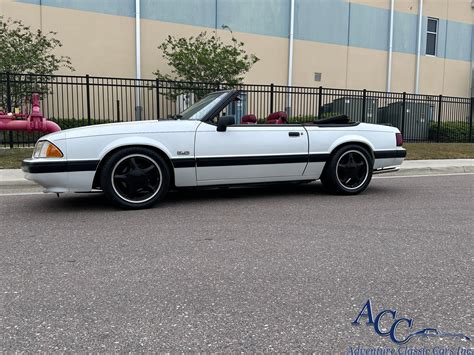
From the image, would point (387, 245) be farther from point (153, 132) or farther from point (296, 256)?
point (153, 132)

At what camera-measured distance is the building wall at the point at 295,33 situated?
17.1 meters

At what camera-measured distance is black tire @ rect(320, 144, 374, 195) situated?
6770 millimetres

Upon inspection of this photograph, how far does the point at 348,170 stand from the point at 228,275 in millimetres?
3908

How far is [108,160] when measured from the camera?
556 centimetres

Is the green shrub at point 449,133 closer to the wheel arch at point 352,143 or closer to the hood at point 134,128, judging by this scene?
the wheel arch at point 352,143

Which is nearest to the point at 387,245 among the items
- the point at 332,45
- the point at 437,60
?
the point at 332,45

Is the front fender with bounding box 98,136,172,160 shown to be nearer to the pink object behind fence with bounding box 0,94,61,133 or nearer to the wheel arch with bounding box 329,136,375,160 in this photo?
the wheel arch with bounding box 329,136,375,160

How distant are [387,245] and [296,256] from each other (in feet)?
3.24

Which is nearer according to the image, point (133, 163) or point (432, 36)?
point (133, 163)

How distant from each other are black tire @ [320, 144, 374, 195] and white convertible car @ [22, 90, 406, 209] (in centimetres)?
1

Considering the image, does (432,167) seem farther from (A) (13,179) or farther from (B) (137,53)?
(B) (137,53)

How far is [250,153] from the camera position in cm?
617

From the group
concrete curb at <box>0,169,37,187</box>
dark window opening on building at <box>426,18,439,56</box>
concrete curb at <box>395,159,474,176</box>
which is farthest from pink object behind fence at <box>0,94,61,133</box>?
dark window opening on building at <box>426,18,439,56</box>

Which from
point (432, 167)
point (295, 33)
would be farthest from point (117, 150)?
point (295, 33)
